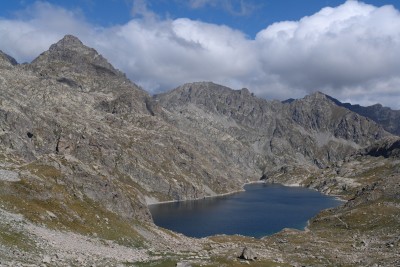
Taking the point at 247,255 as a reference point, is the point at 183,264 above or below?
above

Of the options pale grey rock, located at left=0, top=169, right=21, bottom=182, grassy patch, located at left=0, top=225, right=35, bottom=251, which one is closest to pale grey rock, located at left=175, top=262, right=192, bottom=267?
grassy patch, located at left=0, top=225, right=35, bottom=251

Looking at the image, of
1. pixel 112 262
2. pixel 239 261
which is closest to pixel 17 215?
pixel 112 262

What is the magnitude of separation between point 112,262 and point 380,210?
432ft

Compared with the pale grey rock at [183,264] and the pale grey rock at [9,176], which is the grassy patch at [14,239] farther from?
the pale grey rock at [9,176]

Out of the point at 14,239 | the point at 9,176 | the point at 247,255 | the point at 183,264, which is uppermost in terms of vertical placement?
the point at 9,176

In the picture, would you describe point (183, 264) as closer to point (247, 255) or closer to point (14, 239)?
point (247, 255)

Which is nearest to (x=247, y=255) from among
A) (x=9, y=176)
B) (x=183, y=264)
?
(x=183, y=264)

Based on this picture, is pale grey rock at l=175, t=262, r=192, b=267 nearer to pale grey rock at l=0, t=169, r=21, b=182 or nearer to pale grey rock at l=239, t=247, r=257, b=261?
pale grey rock at l=239, t=247, r=257, b=261

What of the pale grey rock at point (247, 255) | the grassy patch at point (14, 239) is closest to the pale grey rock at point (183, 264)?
the pale grey rock at point (247, 255)

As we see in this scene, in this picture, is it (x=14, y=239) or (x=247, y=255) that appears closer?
(x=14, y=239)

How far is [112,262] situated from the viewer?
51.9 m

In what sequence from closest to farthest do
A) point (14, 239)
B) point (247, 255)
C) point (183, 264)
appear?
point (14, 239)
point (183, 264)
point (247, 255)

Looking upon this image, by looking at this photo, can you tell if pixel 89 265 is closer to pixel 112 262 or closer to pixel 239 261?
pixel 112 262

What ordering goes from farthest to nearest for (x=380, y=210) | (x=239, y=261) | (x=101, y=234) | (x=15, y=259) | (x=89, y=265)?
(x=380, y=210) → (x=101, y=234) → (x=239, y=261) → (x=89, y=265) → (x=15, y=259)
